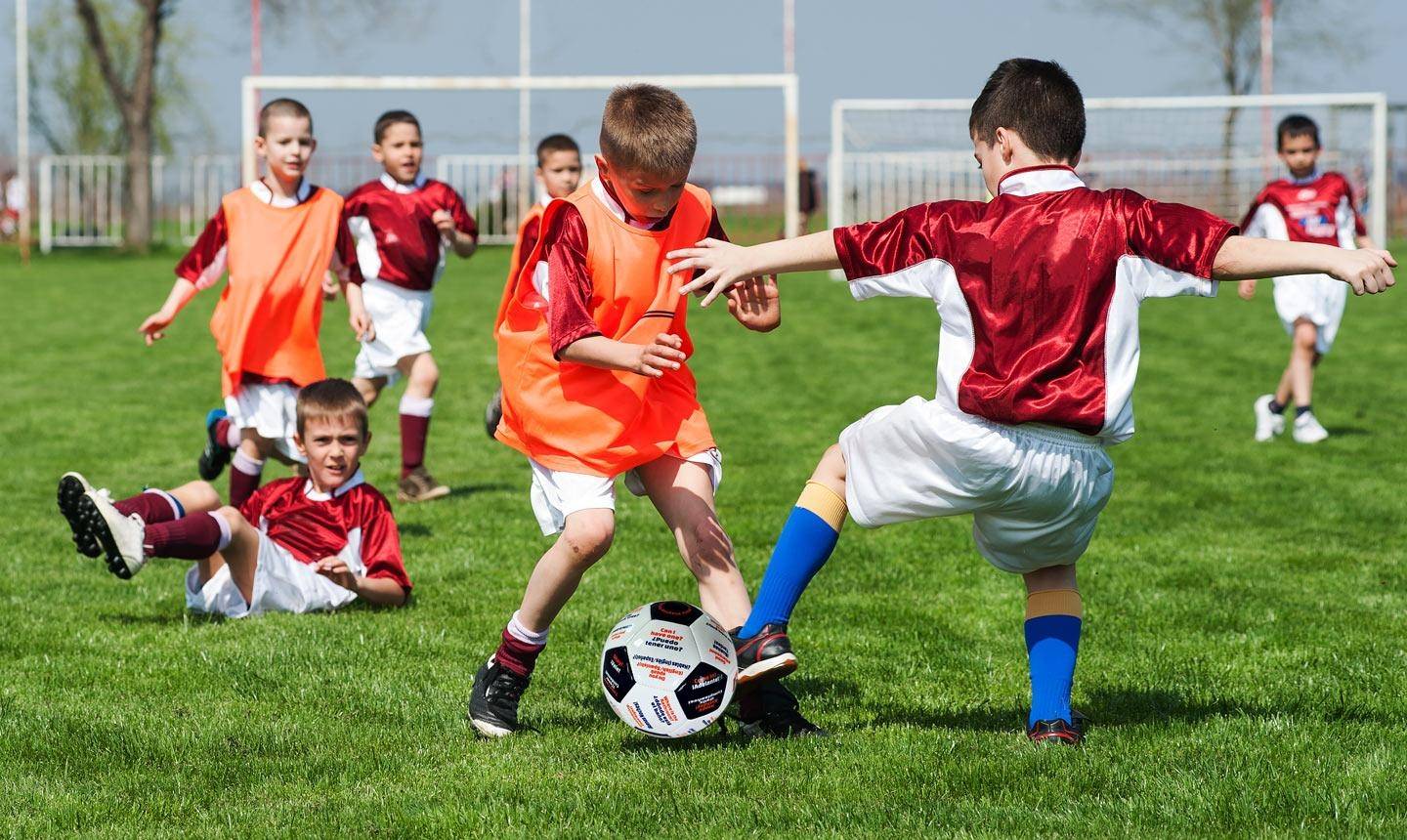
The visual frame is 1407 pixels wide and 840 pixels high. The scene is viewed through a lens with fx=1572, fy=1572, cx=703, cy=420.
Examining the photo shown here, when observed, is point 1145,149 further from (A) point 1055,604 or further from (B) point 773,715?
(B) point 773,715

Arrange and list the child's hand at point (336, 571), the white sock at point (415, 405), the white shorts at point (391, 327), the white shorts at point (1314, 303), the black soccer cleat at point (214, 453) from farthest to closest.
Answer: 1. the white shorts at point (1314, 303)
2. the white shorts at point (391, 327)
3. the white sock at point (415, 405)
4. the black soccer cleat at point (214, 453)
5. the child's hand at point (336, 571)

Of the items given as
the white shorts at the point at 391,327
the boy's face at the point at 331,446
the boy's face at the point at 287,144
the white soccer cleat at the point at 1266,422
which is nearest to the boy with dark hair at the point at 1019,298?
the boy's face at the point at 331,446

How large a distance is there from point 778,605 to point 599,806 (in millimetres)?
761

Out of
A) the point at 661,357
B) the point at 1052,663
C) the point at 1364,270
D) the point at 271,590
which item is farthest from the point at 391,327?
the point at 1364,270

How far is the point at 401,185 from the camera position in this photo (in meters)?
8.88

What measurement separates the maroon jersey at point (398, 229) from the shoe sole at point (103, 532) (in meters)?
3.65

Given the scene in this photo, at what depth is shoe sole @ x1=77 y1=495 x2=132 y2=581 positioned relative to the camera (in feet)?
17.4

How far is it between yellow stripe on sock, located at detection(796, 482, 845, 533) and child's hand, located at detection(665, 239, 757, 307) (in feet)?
1.99

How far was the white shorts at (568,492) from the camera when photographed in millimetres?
4152

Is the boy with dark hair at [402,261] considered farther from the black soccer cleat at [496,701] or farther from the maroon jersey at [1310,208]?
the maroon jersey at [1310,208]

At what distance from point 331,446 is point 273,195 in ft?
5.59

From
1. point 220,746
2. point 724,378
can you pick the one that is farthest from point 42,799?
point 724,378

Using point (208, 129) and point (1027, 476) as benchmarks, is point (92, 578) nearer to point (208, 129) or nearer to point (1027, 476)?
point (1027, 476)

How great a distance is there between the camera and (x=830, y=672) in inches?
192
